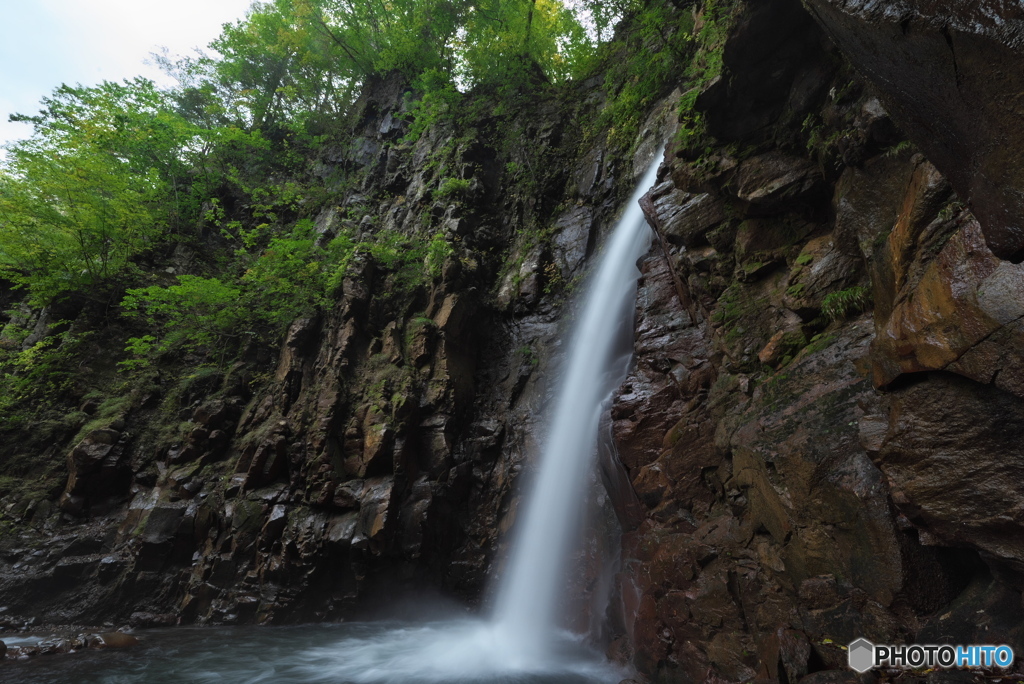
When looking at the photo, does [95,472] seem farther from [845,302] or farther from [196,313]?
[845,302]

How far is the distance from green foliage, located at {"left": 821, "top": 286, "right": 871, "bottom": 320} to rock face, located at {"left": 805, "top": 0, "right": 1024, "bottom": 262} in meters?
2.39

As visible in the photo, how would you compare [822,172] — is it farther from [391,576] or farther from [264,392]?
[264,392]

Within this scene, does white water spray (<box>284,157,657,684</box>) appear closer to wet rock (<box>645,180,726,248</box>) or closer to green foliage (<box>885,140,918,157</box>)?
wet rock (<box>645,180,726,248</box>)

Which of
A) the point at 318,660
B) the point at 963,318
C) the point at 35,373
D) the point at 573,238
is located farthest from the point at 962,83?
the point at 35,373

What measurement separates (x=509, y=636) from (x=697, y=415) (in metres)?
4.83

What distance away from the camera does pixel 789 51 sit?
6293mm

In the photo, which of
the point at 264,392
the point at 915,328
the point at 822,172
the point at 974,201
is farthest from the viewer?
the point at 264,392

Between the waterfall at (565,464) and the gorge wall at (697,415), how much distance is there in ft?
2.01

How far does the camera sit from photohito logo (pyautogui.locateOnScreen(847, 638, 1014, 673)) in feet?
10.0

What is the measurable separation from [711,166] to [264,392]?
35.2 feet

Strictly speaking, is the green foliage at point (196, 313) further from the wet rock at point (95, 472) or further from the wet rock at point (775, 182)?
the wet rock at point (775, 182)

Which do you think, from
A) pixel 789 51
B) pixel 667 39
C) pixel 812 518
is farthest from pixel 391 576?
pixel 667 39

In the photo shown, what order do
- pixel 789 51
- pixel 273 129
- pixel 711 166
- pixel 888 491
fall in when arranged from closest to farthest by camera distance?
pixel 888 491
pixel 789 51
pixel 711 166
pixel 273 129

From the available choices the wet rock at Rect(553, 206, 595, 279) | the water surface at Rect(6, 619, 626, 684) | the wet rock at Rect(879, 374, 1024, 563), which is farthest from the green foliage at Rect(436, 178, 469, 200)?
the wet rock at Rect(879, 374, 1024, 563)
